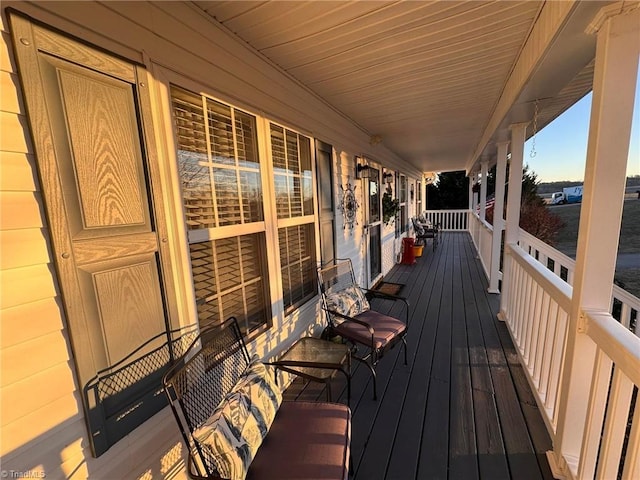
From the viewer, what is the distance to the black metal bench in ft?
3.92

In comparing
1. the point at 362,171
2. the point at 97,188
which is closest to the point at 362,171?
the point at 362,171

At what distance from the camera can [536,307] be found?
2357mm

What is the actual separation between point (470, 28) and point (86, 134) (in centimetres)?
215

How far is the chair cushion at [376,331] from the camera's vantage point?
2357 millimetres

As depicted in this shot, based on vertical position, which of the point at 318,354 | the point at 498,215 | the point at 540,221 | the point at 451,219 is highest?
the point at 498,215

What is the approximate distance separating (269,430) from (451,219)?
43.2ft

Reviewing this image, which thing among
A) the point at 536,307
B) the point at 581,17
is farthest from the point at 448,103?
the point at 536,307

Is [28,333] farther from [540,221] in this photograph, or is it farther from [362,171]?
[540,221]

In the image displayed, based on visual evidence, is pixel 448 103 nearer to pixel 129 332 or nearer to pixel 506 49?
A: pixel 506 49

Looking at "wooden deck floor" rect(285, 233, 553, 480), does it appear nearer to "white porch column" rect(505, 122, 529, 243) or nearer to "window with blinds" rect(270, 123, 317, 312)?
"window with blinds" rect(270, 123, 317, 312)

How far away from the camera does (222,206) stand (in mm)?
1760

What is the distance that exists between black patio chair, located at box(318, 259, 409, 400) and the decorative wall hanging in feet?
2.42

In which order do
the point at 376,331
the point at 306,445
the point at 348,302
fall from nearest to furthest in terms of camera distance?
the point at 306,445 → the point at 376,331 → the point at 348,302

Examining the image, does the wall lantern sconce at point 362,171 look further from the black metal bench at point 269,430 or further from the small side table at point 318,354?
the black metal bench at point 269,430
